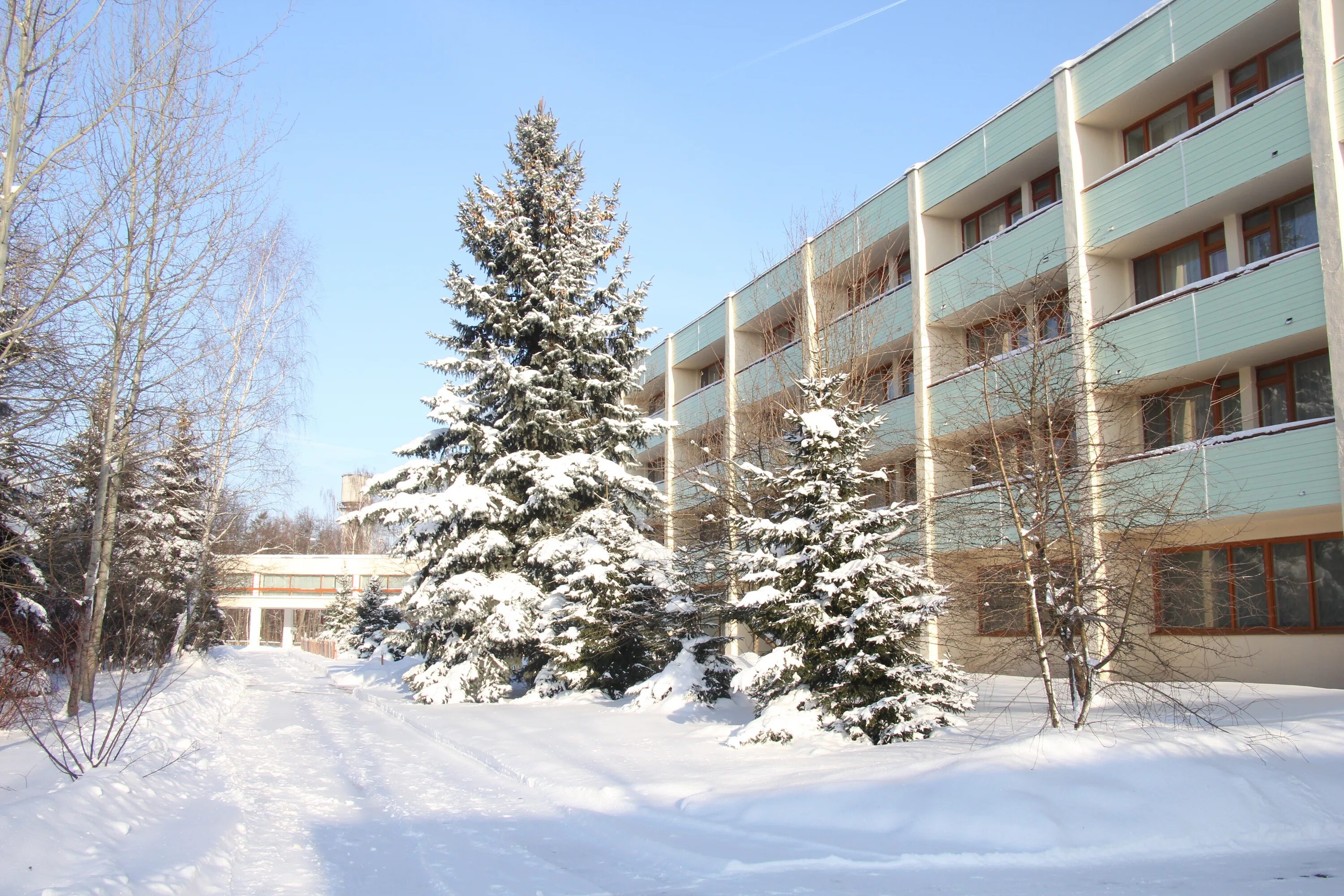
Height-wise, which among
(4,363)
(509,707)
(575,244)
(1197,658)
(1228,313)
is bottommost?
(509,707)

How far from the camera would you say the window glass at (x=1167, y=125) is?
17.5 m

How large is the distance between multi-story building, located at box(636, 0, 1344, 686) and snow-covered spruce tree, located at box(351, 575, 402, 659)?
29.2 m

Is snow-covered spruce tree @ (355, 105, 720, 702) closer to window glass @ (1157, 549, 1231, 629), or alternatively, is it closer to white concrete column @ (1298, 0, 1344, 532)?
window glass @ (1157, 549, 1231, 629)

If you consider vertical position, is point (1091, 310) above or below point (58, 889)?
above

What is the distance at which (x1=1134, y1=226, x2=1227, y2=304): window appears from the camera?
1656 cm

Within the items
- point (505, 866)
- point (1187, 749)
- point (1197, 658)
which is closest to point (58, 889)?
point (505, 866)

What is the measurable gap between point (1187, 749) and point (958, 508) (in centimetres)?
411

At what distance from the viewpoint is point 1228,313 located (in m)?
14.8

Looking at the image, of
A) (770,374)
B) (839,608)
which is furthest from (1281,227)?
(770,374)

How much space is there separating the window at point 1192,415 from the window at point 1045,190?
5.50 metres

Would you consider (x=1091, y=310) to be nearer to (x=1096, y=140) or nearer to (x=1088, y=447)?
(x=1096, y=140)

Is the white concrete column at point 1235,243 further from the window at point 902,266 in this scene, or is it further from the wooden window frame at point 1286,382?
the window at point 902,266

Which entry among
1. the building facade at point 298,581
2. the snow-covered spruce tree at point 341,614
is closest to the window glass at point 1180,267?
the snow-covered spruce tree at point 341,614

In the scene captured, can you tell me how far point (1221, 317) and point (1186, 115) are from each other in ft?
16.7
